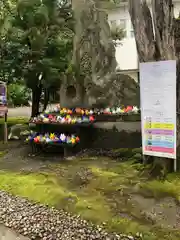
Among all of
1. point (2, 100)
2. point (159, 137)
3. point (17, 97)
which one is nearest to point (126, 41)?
point (17, 97)

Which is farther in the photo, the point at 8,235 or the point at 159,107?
the point at 159,107

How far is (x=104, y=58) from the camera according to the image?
652 centimetres

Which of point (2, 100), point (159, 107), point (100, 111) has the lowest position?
point (100, 111)

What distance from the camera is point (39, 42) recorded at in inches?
320

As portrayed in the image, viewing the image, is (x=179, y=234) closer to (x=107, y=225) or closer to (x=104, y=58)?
(x=107, y=225)

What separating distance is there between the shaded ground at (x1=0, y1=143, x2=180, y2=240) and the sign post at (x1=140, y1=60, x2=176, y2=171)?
1.57 ft

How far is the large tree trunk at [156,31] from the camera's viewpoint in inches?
157

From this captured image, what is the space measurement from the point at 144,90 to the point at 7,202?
250cm

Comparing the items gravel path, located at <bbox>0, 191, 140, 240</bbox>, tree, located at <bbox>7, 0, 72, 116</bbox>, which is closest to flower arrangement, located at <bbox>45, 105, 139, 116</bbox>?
tree, located at <bbox>7, 0, 72, 116</bbox>

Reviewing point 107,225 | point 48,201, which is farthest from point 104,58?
point 107,225

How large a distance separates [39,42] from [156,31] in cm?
486

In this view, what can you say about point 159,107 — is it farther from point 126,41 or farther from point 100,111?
point 126,41

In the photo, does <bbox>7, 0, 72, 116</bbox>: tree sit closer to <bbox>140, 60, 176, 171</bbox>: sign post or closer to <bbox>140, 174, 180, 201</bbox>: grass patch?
<bbox>140, 60, 176, 171</bbox>: sign post

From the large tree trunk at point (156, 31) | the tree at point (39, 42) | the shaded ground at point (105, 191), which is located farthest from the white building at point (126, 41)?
the large tree trunk at point (156, 31)
